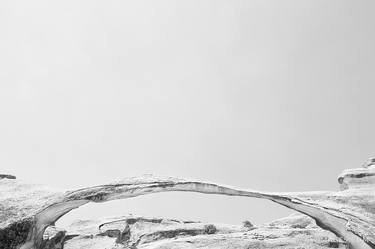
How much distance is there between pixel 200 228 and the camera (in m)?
19.3

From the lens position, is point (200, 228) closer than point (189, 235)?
No

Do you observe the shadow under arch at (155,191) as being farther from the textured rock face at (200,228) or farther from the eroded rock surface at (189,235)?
the eroded rock surface at (189,235)

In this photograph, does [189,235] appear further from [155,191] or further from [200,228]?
[155,191]

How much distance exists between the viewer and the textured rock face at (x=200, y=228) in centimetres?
1575

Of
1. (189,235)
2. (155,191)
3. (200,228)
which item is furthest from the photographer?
(200,228)

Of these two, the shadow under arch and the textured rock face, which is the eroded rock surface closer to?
the textured rock face

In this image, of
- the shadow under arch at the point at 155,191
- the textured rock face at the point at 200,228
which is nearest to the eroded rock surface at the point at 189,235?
the textured rock face at the point at 200,228

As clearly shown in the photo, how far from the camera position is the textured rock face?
15750 mm

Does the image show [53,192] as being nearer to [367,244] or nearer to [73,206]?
[73,206]

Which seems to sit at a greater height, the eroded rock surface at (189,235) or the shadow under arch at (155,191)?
the shadow under arch at (155,191)

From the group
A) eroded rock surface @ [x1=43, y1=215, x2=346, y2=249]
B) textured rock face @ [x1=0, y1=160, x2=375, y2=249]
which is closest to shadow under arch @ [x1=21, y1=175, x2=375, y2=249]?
textured rock face @ [x1=0, y1=160, x2=375, y2=249]

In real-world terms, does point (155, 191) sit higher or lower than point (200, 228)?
higher

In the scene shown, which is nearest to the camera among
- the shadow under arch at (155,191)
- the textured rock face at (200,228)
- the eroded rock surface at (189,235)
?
the textured rock face at (200,228)

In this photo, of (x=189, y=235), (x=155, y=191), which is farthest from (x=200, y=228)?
(x=155, y=191)
